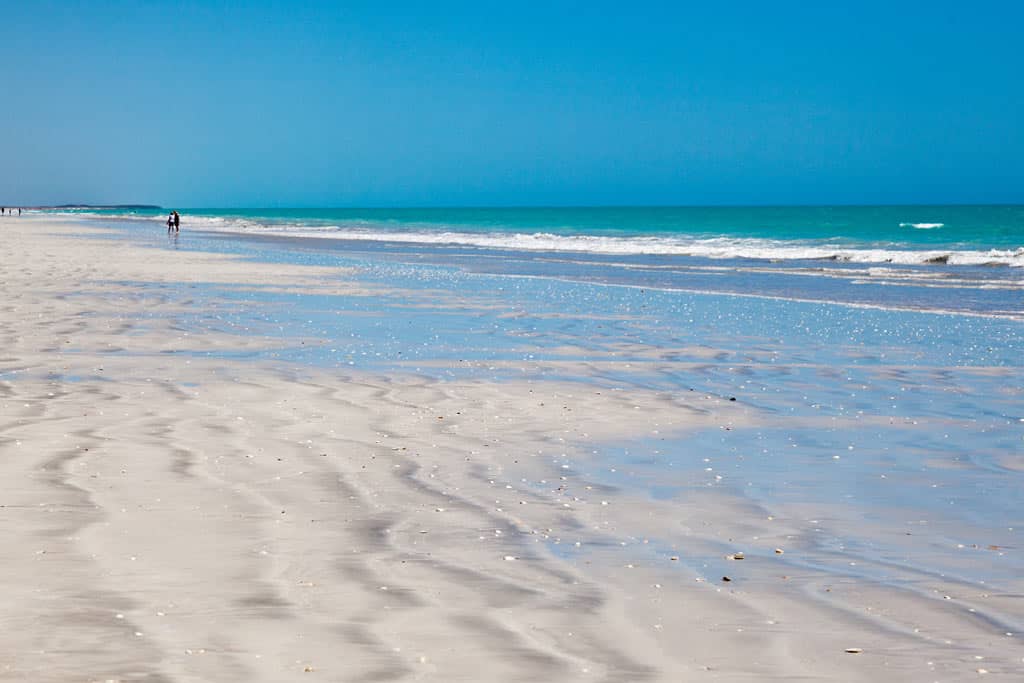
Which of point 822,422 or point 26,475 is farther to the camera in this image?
point 822,422

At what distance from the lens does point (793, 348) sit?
13.2m

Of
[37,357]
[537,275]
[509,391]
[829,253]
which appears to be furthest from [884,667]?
[829,253]

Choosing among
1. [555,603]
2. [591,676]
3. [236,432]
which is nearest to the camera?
[591,676]

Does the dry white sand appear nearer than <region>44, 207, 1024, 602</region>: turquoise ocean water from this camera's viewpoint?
Yes

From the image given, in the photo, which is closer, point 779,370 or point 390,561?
point 390,561

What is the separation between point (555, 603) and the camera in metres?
4.34

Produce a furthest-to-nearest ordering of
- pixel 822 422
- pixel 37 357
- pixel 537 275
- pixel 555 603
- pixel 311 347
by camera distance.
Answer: pixel 537 275 → pixel 311 347 → pixel 37 357 → pixel 822 422 → pixel 555 603

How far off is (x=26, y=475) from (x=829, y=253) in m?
39.2

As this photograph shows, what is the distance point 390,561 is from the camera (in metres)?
4.84

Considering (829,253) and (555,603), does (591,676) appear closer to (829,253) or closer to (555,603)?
(555,603)

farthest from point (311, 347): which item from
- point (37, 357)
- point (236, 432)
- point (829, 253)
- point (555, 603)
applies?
point (829, 253)

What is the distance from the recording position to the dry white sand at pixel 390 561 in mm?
3734

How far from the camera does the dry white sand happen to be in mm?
3734

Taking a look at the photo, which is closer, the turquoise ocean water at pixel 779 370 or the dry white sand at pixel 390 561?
the dry white sand at pixel 390 561
